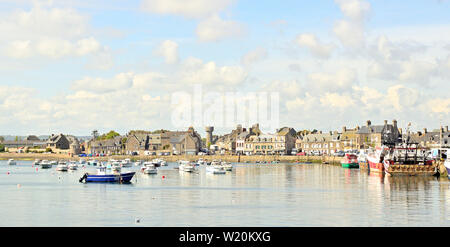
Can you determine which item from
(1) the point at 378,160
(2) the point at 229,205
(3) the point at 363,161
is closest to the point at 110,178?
(2) the point at 229,205

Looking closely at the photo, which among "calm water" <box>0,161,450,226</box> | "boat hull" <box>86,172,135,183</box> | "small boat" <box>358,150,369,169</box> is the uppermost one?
"small boat" <box>358,150,369,169</box>

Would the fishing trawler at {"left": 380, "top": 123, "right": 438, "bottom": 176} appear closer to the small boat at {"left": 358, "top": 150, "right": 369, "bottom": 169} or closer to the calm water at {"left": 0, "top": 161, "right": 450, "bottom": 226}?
the calm water at {"left": 0, "top": 161, "right": 450, "bottom": 226}

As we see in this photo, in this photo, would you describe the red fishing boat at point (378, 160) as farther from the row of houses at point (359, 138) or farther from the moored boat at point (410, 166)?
the row of houses at point (359, 138)

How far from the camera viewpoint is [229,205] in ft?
177

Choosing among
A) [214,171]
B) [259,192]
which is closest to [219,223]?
[259,192]

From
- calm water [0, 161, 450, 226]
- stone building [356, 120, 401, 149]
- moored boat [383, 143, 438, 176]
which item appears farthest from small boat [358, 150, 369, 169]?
calm water [0, 161, 450, 226]

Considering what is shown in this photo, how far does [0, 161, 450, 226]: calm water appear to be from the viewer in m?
43.7

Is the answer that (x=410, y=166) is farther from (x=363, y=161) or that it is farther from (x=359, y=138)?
(x=359, y=138)

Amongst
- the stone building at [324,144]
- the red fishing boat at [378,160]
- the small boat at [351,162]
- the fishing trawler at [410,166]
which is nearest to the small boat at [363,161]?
the small boat at [351,162]

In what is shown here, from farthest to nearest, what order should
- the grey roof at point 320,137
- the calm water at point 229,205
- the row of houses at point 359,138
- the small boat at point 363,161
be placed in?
the grey roof at point 320,137
the row of houses at point 359,138
the small boat at point 363,161
the calm water at point 229,205

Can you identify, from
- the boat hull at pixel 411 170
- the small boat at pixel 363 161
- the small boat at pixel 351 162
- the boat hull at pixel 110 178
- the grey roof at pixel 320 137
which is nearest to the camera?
the boat hull at pixel 110 178

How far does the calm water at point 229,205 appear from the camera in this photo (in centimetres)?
4373
